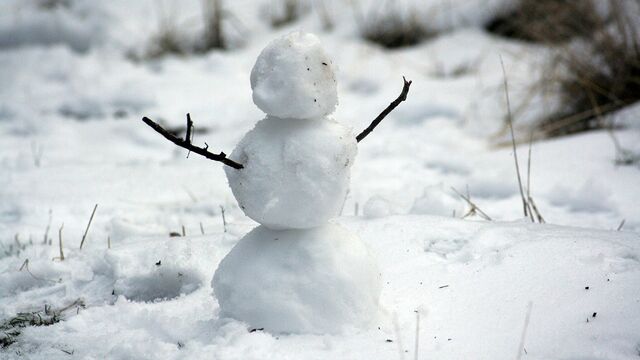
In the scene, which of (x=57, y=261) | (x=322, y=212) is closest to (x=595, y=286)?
(x=322, y=212)

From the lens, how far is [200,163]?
353 centimetres

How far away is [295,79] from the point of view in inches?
53.7

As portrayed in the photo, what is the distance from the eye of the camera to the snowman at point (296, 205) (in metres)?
1.39

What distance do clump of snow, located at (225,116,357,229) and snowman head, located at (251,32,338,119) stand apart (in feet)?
0.15

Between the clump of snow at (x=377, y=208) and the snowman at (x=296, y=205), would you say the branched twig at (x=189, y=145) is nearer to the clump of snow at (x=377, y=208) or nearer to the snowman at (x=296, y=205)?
the snowman at (x=296, y=205)

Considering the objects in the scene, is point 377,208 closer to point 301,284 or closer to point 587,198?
point 301,284

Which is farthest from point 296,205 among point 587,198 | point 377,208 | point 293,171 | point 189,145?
point 587,198

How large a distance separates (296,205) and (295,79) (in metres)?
0.27

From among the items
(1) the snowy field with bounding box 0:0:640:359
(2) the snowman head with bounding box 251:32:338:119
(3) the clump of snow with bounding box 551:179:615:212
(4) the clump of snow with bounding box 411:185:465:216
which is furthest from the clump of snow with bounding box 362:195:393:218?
(3) the clump of snow with bounding box 551:179:615:212

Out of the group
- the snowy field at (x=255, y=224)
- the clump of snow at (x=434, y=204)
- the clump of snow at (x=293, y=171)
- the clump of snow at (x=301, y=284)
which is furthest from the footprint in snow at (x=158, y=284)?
the clump of snow at (x=434, y=204)

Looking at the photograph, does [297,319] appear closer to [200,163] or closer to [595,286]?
[595,286]

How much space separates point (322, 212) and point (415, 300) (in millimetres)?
375

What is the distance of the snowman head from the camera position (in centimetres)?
137

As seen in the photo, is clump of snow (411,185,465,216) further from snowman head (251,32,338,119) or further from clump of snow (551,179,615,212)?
snowman head (251,32,338,119)
